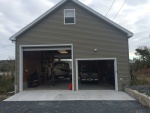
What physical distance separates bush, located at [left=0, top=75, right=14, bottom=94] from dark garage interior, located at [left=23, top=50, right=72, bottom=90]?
1140 millimetres

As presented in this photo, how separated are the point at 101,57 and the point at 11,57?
14.0 meters

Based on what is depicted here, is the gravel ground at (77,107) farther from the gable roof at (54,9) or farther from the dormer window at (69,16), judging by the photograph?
the dormer window at (69,16)

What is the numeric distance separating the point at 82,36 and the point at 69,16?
6.02 ft

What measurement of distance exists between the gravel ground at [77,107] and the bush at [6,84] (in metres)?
4.58

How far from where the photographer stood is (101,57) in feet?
56.9

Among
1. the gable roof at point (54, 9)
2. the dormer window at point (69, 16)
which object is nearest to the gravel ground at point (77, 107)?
the gable roof at point (54, 9)

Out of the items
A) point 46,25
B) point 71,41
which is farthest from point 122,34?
point 46,25

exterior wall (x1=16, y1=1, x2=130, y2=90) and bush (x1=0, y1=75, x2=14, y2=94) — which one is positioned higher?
exterior wall (x1=16, y1=1, x2=130, y2=90)

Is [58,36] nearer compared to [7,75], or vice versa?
[58,36]

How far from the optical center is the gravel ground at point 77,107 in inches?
423

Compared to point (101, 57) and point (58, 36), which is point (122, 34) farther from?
point (58, 36)

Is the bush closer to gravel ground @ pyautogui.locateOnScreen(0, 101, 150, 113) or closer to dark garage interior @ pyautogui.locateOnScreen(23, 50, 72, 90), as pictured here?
dark garage interior @ pyautogui.locateOnScreen(23, 50, 72, 90)

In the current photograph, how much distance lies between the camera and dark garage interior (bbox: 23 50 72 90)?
770 inches

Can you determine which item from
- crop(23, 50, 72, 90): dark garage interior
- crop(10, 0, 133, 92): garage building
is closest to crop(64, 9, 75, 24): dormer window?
crop(10, 0, 133, 92): garage building
